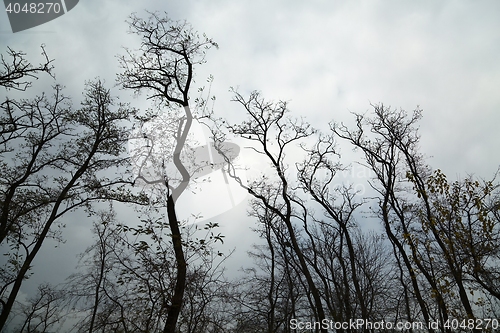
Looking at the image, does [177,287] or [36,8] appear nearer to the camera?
[177,287]

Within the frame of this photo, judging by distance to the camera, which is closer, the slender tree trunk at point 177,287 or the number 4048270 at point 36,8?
the slender tree trunk at point 177,287

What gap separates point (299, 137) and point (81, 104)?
1006 centimetres

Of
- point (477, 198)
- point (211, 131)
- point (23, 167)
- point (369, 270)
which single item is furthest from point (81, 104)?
point (369, 270)

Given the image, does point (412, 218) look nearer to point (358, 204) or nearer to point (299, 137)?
point (358, 204)

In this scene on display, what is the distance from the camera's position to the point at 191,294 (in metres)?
5.64

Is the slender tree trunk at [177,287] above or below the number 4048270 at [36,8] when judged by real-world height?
below

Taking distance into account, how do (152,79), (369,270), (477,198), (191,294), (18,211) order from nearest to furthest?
(191,294) < (477,198) < (152,79) < (18,211) < (369,270)

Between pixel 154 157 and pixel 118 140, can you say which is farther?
pixel 118 140
